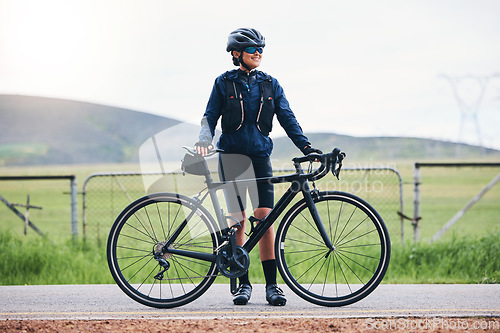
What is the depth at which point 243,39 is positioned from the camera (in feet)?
16.0

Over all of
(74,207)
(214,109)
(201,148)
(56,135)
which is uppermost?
(56,135)

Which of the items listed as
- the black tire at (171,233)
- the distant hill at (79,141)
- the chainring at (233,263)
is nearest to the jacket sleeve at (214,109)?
the black tire at (171,233)

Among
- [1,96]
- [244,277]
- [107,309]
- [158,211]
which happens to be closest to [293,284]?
[244,277]

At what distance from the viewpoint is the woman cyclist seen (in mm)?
4922

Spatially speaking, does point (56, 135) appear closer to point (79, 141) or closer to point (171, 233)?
point (79, 141)

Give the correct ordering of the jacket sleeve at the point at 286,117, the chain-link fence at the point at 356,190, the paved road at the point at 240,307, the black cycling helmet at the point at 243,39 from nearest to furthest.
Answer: the paved road at the point at 240,307
the black cycling helmet at the point at 243,39
the jacket sleeve at the point at 286,117
the chain-link fence at the point at 356,190

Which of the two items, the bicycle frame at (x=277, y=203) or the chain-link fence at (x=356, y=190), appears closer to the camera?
the bicycle frame at (x=277, y=203)

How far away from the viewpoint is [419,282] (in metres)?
6.80

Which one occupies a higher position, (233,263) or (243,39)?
(243,39)

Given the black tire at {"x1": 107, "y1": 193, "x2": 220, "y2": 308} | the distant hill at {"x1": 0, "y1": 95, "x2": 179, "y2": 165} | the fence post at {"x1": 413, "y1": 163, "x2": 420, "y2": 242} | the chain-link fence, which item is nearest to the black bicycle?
the black tire at {"x1": 107, "y1": 193, "x2": 220, "y2": 308}

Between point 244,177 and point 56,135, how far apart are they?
17210cm

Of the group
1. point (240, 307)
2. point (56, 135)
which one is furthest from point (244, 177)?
point (56, 135)

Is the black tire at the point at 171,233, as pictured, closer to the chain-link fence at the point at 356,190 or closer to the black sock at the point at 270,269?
the black sock at the point at 270,269

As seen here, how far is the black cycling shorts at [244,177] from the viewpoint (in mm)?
4977
